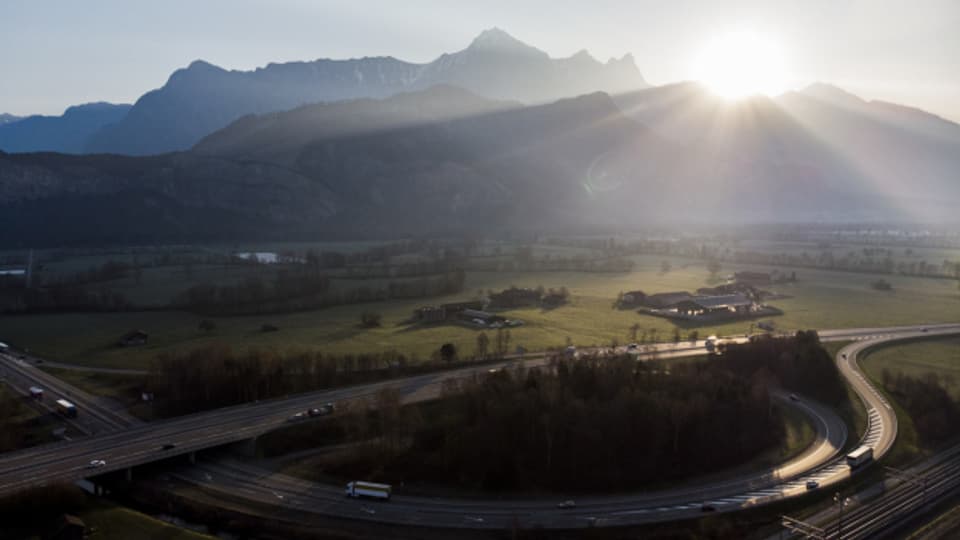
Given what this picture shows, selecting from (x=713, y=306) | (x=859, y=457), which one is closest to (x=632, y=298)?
(x=713, y=306)

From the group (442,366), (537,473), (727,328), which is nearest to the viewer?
(537,473)

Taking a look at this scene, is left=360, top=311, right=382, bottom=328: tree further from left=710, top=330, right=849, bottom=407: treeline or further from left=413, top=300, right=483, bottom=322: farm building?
left=710, top=330, right=849, bottom=407: treeline

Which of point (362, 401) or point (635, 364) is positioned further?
point (635, 364)

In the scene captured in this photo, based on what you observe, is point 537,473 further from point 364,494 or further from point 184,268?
point 184,268

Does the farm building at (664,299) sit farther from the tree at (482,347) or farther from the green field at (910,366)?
the tree at (482,347)

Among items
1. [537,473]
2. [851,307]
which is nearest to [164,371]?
[537,473]

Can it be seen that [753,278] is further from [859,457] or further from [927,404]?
[859,457]

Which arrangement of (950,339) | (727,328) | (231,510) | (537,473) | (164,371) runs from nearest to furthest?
(231,510) → (537,473) → (164,371) → (950,339) → (727,328)
